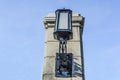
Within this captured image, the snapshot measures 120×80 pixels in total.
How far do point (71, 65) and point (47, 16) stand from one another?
9.86 feet

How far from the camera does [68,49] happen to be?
15484 mm

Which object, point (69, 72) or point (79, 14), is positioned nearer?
point (69, 72)

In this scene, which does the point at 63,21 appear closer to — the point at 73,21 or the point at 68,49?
the point at 73,21

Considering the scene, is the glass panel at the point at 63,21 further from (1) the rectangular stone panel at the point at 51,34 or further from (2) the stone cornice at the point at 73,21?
(1) the rectangular stone panel at the point at 51,34

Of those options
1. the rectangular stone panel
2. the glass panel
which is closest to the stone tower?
the rectangular stone panel

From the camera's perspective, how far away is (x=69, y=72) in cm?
1481

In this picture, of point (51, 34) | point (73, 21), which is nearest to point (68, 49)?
point (51, 34)

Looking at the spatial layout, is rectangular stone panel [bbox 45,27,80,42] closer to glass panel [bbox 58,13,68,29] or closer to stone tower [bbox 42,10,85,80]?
stone tower [bbox 42,10,85,80]

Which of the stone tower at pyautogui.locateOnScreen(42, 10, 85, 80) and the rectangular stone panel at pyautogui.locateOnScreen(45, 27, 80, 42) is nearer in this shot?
the stone tower at pyautogui.locateOnScreen(42, 10, 85, 80)

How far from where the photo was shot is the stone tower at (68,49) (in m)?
14.8

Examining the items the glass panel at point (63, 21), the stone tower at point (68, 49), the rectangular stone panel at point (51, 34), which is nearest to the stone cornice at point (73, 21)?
the stone tower at point (68, 49)

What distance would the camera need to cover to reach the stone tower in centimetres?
1478

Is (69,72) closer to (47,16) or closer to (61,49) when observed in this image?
(61,49)

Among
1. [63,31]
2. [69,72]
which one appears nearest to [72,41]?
[63,31]
